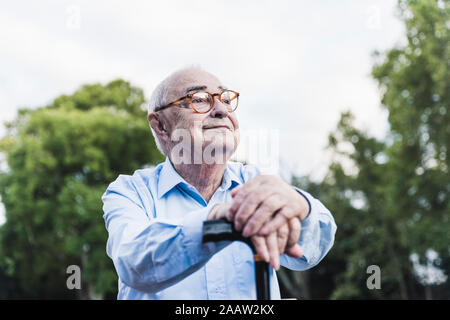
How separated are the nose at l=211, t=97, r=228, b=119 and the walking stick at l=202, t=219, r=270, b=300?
2.51ft

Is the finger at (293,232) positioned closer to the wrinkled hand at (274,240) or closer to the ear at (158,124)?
the wrinkled hand at (274,240)

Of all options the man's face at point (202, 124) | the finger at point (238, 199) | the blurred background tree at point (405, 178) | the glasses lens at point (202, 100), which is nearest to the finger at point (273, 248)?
the finger at point (238, 199)

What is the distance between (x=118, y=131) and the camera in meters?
18.8

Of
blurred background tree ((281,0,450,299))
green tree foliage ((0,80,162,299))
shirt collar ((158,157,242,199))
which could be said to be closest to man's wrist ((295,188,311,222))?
shirt collar ((158,157,242,199))

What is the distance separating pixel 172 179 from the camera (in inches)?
82.0

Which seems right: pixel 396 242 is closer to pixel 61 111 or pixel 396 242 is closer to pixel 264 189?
pixel 61 111

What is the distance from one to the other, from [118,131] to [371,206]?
11496mm

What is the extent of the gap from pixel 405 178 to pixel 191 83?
1427 centimetres

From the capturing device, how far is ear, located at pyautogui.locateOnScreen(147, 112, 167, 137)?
2262 mm

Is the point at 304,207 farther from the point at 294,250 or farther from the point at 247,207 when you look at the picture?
the point at 247,207

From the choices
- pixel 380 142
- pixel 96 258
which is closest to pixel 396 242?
pixel 380 142

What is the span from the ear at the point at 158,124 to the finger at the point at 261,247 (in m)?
1.09

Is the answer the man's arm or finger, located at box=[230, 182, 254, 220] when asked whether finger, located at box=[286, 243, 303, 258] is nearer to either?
the man's arm

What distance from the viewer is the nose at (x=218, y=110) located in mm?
2025
